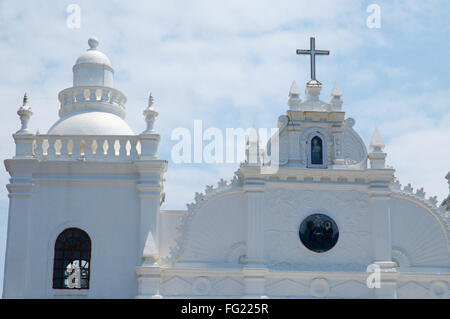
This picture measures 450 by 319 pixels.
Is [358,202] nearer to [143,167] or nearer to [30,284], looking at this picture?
[143,167]

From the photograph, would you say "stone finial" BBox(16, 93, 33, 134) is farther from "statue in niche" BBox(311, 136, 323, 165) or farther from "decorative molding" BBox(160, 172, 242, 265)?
"statue in niche" BBox(311, 136, 323, 165)

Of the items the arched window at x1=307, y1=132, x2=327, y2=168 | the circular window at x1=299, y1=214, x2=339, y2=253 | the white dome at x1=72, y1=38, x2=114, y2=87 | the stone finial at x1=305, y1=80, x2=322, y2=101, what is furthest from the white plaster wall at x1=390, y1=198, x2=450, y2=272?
the white dome at x1=72, y1=38, x2=114, y2=87

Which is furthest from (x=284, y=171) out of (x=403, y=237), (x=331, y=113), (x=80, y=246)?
(x=80, y=246)

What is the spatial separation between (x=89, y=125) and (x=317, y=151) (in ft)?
24.1

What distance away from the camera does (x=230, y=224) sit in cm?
2356

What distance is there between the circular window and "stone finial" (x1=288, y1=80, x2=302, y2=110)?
3516 millimetres

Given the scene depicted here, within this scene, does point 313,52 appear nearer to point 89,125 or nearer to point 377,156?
point 377,156

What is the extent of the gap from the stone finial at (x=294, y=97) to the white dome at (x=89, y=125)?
5.60 meters

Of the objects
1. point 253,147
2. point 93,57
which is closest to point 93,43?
point 93,57

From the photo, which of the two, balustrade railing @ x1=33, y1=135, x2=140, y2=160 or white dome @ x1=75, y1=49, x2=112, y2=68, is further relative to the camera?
white dome @ x1=75, y1=49, x2=112, y2=68

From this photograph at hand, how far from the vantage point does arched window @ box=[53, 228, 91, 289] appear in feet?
74.9

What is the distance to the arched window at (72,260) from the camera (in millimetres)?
22844

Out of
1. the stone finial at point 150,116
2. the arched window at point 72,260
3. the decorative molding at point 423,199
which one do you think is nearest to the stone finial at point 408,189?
the decorative molding at point 423,199

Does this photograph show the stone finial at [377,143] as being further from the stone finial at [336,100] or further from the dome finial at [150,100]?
the dome finial at [150,100]
